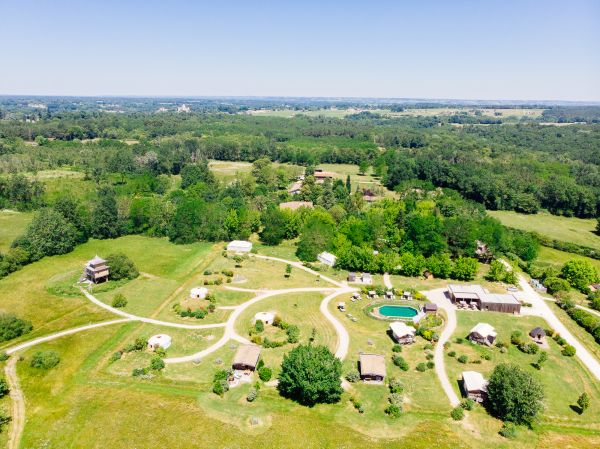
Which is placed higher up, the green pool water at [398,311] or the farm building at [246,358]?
the farm building at [246,358]

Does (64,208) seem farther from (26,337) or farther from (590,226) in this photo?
(590,226)

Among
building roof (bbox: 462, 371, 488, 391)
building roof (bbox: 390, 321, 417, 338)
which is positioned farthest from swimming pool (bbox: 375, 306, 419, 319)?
building roof (bbox: 462, 371, 488, 391)

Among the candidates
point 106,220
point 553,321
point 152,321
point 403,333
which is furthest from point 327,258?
point 106,220

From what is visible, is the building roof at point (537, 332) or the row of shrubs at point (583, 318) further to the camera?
the row of shrubs at point (583, 318)

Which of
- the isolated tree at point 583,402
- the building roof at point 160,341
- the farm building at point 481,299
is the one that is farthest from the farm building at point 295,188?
the isolated tree at point 583,402

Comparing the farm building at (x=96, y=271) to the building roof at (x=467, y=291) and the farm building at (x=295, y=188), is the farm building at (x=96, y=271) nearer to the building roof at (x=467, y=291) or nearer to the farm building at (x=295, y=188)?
the building roof at (x=467, y=291)
